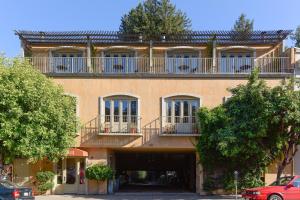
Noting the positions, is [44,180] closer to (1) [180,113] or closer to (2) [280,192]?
(1) [180,113]

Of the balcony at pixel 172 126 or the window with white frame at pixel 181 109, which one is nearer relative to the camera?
the balcony at pixel 172 126

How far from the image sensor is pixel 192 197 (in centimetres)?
2903

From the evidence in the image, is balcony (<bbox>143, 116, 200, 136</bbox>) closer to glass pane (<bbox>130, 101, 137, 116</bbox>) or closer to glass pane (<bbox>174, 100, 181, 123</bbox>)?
glass pane (<bbox>174, 100, 181, 123</bbox>)

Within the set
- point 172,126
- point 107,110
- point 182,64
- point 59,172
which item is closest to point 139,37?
point 182,64

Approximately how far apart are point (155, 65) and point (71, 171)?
840cm

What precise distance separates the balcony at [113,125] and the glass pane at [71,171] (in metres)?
2.06

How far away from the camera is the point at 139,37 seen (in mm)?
34219

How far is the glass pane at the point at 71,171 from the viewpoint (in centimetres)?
3117

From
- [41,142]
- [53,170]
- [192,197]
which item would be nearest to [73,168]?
[53,170]

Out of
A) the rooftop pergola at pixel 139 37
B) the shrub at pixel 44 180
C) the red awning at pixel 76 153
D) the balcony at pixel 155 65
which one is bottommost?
the shrub at pixel 44 180

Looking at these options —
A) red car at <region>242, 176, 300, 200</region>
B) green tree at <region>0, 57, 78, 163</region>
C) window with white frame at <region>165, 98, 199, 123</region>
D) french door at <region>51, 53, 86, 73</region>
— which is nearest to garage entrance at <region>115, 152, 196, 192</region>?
window with white frame at <region>165, 98, 199, 123</region>

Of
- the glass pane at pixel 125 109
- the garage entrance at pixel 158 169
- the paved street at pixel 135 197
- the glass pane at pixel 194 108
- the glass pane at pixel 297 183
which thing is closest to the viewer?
the glass pane at pixel 297 183

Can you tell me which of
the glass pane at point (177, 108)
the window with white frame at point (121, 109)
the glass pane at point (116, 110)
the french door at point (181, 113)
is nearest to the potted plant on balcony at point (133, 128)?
the window with white frame at point (121, 109)

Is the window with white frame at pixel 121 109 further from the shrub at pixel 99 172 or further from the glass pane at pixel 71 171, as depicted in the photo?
the glass pane at pixel 71 171
